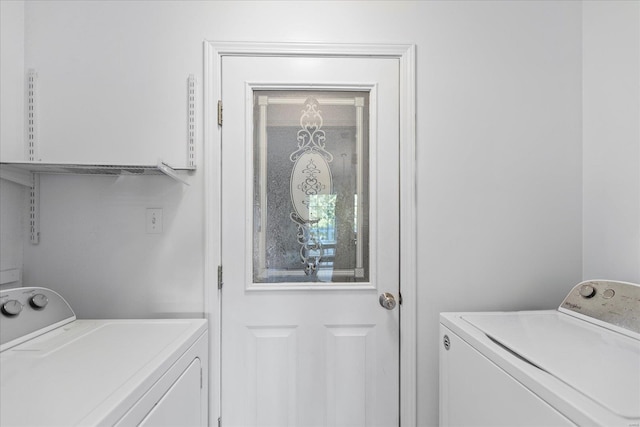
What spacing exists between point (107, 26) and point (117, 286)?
1.15m

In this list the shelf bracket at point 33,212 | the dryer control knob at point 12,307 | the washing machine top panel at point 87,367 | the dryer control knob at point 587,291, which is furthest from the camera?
the shelf bracket at point 33,212

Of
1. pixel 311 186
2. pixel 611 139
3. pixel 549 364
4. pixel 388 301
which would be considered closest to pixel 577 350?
pixel 549 364

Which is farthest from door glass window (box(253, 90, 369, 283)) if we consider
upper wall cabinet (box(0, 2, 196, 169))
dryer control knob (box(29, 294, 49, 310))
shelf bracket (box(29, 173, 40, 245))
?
shelf bracket (box(29, 173, 40, 245))

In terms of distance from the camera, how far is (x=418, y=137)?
4.72 feet

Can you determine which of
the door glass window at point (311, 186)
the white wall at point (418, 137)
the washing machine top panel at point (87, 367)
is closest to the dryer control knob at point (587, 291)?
the white wall at point (418, 137)

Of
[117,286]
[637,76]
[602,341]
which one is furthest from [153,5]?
[602,341]

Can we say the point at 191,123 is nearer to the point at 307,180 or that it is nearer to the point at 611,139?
the point at 307,180

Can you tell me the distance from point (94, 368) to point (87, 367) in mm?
24

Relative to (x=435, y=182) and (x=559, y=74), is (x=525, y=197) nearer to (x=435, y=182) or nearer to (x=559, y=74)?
(x=435, y=182)

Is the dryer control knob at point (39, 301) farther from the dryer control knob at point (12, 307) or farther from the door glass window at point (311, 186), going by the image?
the door glass window at point (311, 186)

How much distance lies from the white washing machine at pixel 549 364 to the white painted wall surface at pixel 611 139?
0.25 m

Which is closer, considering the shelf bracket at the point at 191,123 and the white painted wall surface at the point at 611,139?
the white painted wall surface at the point at 611,139

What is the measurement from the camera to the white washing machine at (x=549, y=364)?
27.4 inches

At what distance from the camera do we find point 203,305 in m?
1.39
